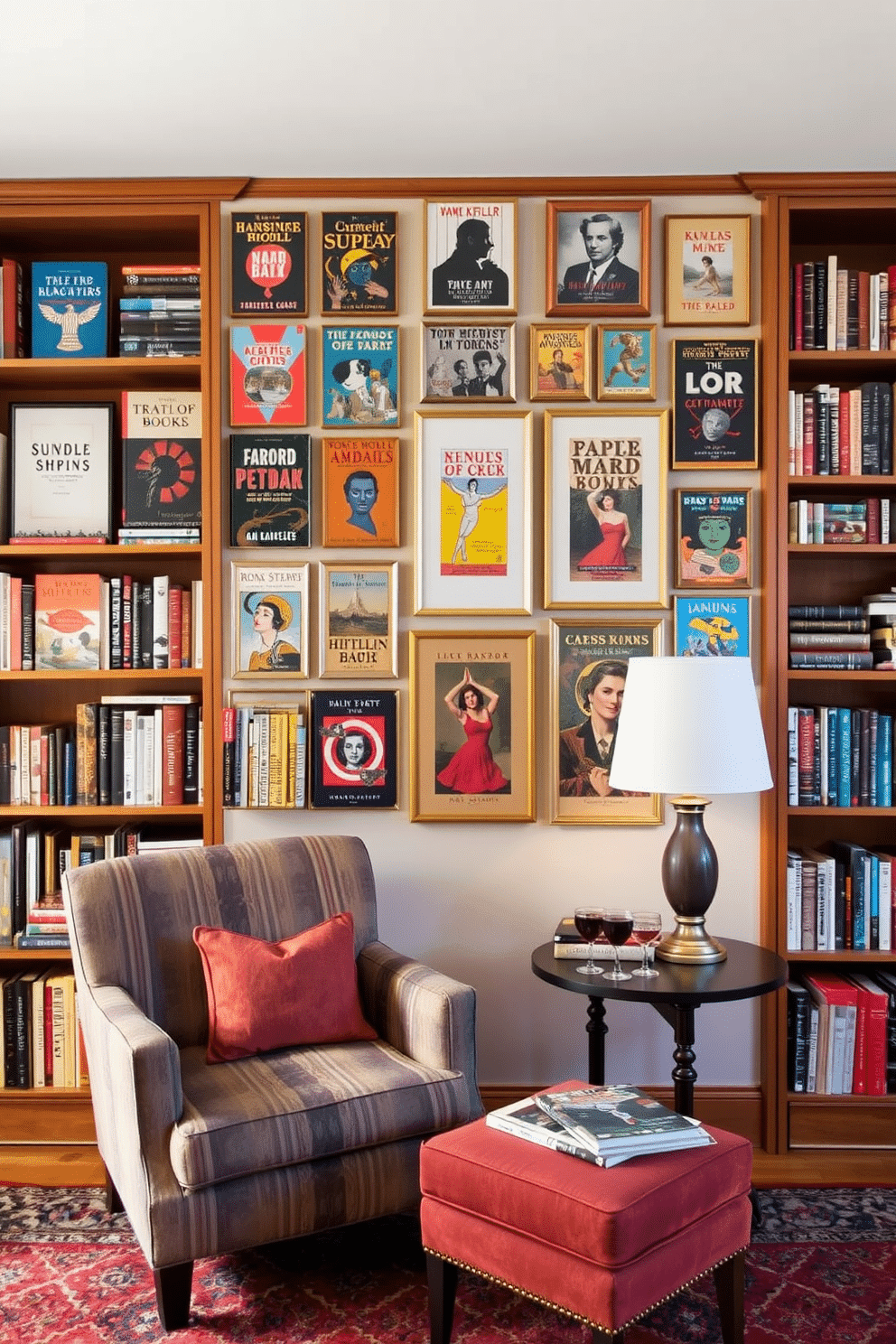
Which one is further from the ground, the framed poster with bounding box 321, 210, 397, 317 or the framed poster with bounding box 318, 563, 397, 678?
the framed poster with bounding box 321, 210, 397, 317

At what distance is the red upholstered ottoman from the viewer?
1.72 m

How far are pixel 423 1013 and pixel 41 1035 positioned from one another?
1254mm

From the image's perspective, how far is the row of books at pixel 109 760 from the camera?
2.96 metres

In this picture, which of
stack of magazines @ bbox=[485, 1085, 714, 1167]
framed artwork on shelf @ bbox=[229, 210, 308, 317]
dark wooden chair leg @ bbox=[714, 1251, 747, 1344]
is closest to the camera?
stack of magazines @ bbox=[485, 1085, 714, 1167]

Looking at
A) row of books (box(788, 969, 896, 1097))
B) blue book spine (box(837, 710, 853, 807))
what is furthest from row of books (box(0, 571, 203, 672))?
row of books (box(788, 969, 896, 1097))

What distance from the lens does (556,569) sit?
2.94 meters

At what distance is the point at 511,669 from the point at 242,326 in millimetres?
1229

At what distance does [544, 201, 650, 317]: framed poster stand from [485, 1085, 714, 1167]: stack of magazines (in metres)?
2.05

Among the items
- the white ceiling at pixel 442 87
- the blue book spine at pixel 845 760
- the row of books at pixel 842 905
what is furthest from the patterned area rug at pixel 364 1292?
the white ceiling at pixel 442 87

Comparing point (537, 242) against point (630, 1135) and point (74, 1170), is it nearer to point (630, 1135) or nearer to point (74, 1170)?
point (630, 1135)

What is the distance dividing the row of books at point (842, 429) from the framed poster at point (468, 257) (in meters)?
0.88

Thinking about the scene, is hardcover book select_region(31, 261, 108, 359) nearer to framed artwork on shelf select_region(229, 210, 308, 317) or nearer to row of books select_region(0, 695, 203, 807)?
framed artwork on shelf select_region(229, 210, 308, 317)

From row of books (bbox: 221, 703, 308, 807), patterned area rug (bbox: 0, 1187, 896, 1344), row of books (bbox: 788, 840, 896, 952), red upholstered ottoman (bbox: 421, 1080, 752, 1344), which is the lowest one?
patterned area rug (bbox: 0, 1187, 896, 1344)

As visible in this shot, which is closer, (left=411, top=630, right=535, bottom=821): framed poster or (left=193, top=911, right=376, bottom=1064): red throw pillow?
(left=193, top=911, right=376, bottom=1064): red throw pillow
